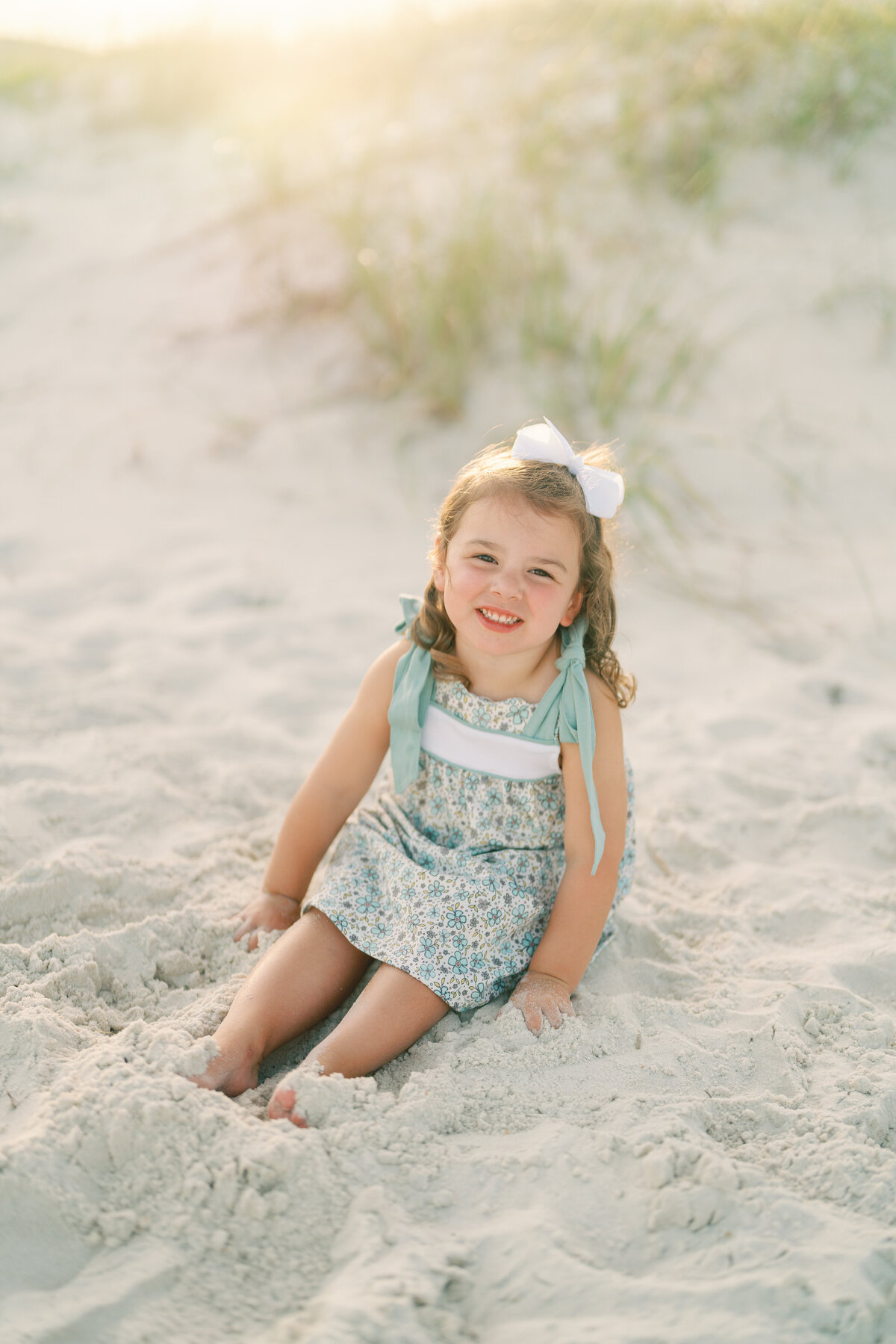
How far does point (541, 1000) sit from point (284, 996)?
1.43 ft

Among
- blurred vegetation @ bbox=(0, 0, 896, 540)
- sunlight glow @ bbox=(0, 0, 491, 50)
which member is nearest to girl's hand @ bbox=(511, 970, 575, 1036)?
blurred vegetation @ bbox=(0, 0, 896, 540)

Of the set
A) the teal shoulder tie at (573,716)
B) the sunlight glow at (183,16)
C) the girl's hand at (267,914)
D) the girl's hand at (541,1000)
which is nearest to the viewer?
the girl's hand at (541,1000)

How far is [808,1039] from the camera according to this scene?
1.80m

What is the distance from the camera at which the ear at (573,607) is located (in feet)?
6.46

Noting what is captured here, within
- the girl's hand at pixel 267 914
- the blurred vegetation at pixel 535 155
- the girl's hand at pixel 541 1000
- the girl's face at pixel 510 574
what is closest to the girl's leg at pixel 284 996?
the girl's hand at pixel 267 914

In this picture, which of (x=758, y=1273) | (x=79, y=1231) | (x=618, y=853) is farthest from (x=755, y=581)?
(x=79, y=1231)

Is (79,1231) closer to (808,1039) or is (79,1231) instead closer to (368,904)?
(368,904)

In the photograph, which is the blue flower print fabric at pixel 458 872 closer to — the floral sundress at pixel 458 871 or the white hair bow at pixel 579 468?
the floral sundress at pixel 458 871

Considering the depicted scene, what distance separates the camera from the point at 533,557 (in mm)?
1831

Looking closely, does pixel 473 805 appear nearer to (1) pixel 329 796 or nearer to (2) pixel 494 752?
(2) pixel 494 752

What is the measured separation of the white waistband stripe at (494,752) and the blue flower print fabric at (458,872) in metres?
0.01

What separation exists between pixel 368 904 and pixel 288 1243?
0.67 metres

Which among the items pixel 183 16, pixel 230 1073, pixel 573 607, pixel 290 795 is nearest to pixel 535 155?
pixel 183 16

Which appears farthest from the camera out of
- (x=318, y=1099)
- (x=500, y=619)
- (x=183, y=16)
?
(x=183, y=16)
